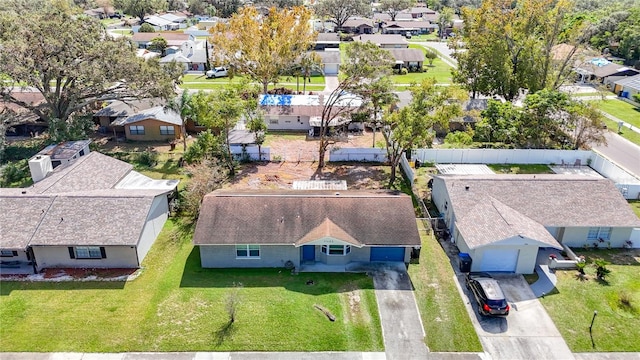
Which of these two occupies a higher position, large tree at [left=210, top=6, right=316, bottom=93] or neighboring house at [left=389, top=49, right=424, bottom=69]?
large tree at [left=210, top=6, right=316, bottom=93]

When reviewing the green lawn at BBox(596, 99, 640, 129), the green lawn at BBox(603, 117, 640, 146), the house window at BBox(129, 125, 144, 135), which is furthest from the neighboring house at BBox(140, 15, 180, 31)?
the green lawn at BBox(603, 117, 640, 146)

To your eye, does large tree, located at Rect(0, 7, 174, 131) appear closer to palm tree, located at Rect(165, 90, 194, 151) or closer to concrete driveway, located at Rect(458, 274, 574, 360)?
palm tree, located at Rect(165, 90, 194, 151)

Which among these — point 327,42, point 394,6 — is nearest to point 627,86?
point 327,42

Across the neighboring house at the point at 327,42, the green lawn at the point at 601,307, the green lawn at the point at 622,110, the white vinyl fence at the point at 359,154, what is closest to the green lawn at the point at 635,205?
the green lawn at the point at 601,307

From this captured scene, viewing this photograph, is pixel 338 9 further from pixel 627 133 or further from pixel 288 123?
pixel 627 133

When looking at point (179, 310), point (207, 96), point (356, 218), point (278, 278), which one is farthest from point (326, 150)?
point (179, 310)

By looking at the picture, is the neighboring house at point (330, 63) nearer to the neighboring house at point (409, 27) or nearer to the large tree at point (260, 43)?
the large tree at point (260, 43)
